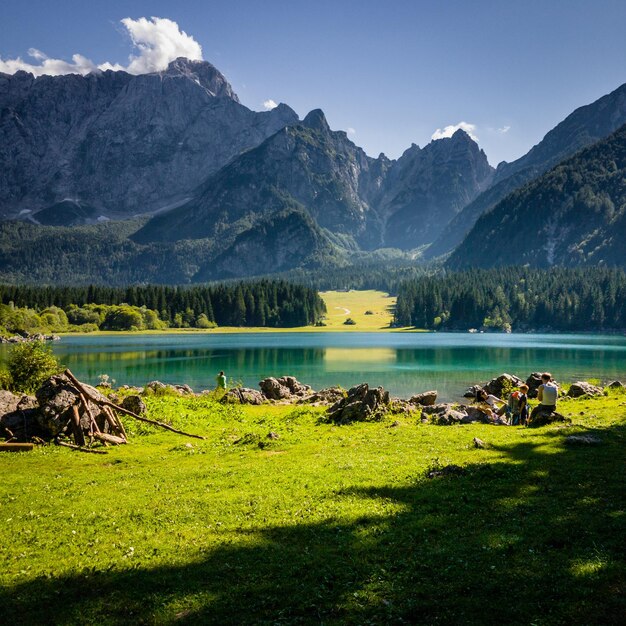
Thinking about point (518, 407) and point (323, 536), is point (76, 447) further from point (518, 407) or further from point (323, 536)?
point (518, 407)

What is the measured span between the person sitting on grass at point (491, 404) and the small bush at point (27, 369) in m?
34.7

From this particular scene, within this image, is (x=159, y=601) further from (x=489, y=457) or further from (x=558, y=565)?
(x=489, y=457)

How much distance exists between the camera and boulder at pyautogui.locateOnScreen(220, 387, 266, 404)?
47594 millimetres

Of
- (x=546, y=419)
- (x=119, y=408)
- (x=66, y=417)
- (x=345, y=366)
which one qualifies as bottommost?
(x=345, y=366)

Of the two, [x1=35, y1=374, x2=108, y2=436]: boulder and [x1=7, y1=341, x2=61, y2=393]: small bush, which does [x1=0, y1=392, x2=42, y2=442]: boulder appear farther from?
[x1=7, y1=341, x2=61, y2=393]: small bush

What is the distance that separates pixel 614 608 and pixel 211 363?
97449mm

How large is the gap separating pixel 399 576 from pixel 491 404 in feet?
113

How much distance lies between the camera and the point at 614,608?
9898mm

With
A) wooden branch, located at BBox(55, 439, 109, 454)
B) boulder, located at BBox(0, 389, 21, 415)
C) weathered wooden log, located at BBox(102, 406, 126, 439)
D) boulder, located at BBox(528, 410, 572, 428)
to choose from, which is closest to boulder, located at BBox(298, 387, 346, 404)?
boulder, located at BBox(528, 410, 572, 428)

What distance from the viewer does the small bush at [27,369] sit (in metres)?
41.8

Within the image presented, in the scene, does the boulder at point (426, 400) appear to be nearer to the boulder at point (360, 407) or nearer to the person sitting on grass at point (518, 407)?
the boulder at point (360, 407)

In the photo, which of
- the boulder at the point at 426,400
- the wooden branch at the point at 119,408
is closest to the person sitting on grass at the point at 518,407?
the boulder at the point at 426,400

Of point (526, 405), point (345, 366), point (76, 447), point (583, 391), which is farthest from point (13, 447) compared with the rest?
point (345, 366)

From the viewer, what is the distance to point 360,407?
36750 mm
